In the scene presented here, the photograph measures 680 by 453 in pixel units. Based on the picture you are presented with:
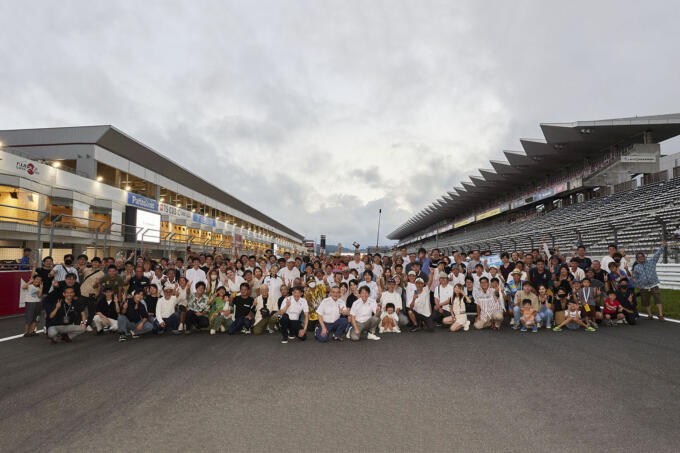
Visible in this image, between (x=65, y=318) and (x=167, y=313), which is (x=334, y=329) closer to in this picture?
(x=167, y=313)

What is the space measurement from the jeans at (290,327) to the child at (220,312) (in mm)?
1535

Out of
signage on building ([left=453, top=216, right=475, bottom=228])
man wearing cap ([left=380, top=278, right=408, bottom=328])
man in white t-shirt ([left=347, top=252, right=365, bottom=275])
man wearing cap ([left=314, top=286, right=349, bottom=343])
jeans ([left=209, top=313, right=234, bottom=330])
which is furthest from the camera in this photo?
signage on building ([left=453, top=216, right=475, bottom=228])

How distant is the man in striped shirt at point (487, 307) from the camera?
7816 millimetres

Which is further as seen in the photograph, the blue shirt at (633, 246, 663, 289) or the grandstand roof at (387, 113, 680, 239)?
the grandstand roof at (387, 113, 680, 239)

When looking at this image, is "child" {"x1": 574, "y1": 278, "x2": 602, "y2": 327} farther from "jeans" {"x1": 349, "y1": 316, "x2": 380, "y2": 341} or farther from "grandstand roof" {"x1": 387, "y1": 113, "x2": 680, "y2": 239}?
"grandstand roof" {"x1": 387, "y1": 113, "x2": 680, "y2": 239}

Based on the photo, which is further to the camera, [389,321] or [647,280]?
[647,280]

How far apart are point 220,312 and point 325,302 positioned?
2.37m

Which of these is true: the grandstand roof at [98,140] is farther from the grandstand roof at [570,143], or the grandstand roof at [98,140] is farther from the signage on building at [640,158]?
the signage on building at [640,158]

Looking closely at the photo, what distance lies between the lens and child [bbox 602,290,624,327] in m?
7.91

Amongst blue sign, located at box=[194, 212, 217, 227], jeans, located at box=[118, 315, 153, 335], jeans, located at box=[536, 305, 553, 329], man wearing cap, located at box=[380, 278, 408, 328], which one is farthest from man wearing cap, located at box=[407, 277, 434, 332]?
blue sign, located at box=[194, 212, 217, 227]

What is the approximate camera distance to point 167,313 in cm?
761

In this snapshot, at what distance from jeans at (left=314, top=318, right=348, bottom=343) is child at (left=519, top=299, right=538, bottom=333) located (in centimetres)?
391

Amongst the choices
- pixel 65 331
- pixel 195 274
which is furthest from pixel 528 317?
pixel 65 331

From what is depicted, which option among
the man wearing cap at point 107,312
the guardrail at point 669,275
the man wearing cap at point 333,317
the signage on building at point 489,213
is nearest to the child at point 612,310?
the man wearing cap at point 333,317
